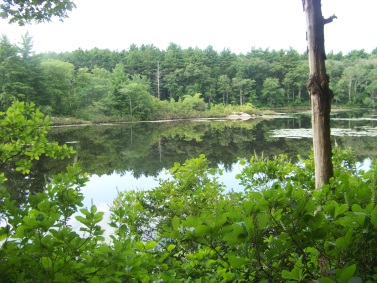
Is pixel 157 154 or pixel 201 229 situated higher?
pixel 201 229

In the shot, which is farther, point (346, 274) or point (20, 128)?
point (20, 128)

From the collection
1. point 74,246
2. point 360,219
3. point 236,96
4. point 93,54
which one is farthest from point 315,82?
point 93,54

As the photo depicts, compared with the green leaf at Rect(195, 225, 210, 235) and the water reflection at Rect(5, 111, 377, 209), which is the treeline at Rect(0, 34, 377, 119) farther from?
the green leaf at Rect(195, 225, 210, 235)

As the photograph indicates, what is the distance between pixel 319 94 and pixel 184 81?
162ft

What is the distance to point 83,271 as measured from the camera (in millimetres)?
1019

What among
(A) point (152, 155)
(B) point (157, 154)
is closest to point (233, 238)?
(A) point (152, 155)

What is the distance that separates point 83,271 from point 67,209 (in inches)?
9.2

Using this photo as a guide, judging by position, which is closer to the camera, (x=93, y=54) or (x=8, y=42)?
(x=8, y=42)

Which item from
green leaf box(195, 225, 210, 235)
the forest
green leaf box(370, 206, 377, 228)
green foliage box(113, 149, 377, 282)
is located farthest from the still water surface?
green leaf box(370, 206, 377, 228)

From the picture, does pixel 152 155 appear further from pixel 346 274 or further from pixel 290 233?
pixel 346 274

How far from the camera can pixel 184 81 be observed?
168 feet

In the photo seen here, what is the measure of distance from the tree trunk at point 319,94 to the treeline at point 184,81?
34.7 m

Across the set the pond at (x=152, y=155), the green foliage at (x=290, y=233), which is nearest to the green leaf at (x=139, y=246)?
the green foliage at (x=290, y=233)

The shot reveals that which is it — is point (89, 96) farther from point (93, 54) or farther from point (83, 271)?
point (83, 271)
